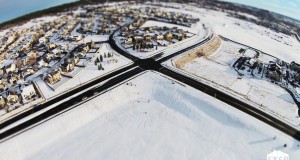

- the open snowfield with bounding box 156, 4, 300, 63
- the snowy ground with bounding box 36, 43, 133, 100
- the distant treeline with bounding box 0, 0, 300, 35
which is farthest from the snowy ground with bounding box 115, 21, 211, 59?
the distant treeline with bounding box 0, 0, 300, 35

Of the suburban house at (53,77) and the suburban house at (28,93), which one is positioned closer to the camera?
the suburban house at (28,93)

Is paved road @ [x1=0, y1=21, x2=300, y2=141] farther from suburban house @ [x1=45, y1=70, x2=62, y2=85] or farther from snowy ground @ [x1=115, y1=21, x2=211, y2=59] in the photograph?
suburban house @ [x1=45, y1=70, x2=62, y2=85]

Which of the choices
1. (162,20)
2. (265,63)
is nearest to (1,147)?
(265,63)

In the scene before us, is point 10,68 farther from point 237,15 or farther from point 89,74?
point 237,15

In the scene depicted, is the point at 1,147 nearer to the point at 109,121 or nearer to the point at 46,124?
the point at 46,124

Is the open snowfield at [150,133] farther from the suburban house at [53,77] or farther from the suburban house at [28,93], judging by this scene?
the suburban house at [53,77]

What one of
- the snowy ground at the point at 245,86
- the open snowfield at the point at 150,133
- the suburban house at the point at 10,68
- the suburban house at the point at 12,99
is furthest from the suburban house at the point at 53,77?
the snowy ground at the point at 245,86
